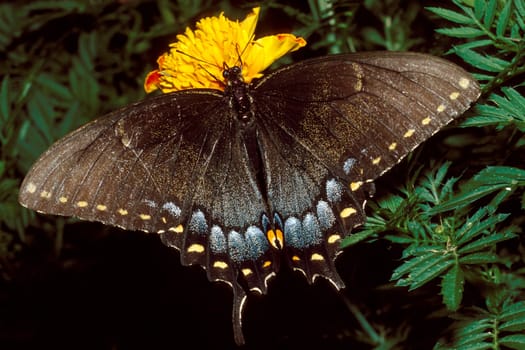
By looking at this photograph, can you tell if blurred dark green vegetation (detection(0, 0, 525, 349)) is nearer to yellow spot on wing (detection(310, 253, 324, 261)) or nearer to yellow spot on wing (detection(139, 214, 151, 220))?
yellow spot on wing (detection(310, 253, 324, 261))

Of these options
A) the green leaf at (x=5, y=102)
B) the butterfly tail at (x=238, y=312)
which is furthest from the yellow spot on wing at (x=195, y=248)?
the green leaf at (x=5, y=102)

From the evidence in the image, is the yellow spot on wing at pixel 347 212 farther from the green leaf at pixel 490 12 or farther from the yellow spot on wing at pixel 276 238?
the green leaf at pixel 490 12

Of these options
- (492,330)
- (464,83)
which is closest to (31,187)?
(464,83)

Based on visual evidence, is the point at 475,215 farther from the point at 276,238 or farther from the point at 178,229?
the point at 178,229

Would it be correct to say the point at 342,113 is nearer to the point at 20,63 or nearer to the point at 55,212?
the point at 55,212

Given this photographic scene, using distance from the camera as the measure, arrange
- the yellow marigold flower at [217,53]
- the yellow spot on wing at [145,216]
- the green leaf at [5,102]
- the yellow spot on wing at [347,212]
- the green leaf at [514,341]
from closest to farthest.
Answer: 1. the green leaf at [514,341]
2. the yellow spot on wing at [347,212]
3. the yellow spot on wing at [145,216]
4. the yellow marigold flower at [217,53]
5. the green leaf at [5,102]

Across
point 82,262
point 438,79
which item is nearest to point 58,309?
point 82,262
